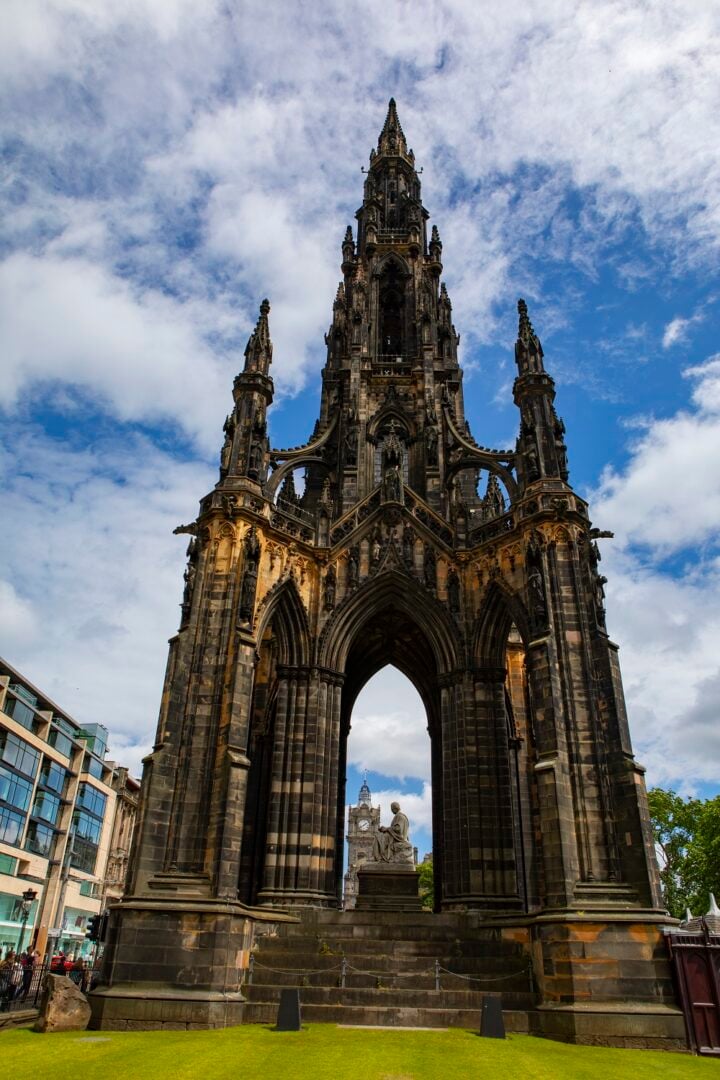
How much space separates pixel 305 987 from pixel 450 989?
279 centimetres

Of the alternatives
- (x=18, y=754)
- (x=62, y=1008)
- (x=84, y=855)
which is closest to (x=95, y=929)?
(x=62, y=1008)

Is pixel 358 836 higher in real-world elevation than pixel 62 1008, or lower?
higher

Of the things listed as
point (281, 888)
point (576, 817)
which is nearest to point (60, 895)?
point (281, 888)

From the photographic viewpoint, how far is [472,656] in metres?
20.5

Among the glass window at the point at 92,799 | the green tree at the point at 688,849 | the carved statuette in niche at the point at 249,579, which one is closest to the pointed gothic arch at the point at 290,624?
the carved statuette in niche at the point at 249,579

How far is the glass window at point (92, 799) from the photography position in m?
53.2

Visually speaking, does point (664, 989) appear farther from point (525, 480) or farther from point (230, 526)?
point (230, 526)

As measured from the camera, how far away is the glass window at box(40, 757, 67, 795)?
47916 millimetres

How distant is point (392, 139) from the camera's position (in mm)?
40094

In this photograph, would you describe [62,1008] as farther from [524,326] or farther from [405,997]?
[524,326]

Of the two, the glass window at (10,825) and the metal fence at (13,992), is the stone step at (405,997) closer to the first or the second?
the metal fence at (13,992)

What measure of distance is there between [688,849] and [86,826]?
1597 inches

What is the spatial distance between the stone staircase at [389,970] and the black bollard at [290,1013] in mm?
1259

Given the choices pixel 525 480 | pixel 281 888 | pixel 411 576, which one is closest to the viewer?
pixel 281 888
